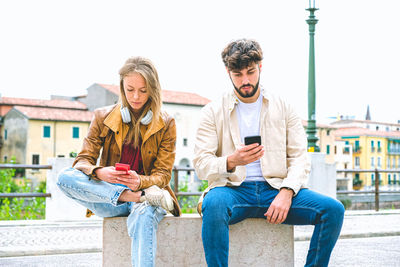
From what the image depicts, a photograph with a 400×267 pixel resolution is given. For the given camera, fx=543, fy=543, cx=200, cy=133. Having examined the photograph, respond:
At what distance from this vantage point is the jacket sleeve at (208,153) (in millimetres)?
3398

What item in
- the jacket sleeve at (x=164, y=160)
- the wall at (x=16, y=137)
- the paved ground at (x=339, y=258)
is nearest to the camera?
the jacket sleeve at (x=164, y=160)

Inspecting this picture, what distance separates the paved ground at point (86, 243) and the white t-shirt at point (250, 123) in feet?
7.29

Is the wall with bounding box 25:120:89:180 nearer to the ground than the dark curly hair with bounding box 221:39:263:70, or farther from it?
farther from it

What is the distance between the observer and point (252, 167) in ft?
11.8

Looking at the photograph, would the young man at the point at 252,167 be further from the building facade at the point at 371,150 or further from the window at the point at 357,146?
the window at the point at 357,146

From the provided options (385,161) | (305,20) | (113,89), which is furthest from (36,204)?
(385,161)

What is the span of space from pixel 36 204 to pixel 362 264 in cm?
755

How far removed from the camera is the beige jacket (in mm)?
3494

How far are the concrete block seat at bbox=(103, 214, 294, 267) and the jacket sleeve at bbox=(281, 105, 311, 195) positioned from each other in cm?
34

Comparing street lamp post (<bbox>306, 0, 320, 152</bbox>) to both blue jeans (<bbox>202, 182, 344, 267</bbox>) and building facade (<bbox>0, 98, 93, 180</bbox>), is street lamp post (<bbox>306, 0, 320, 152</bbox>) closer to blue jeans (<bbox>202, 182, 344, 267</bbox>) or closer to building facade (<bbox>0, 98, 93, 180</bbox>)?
blue jeans (<bbox>202, 182, 344, 267</bbox>)

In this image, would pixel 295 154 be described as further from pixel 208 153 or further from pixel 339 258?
pixel 339 258

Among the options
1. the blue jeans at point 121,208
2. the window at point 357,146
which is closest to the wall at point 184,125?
the window at point 357,146

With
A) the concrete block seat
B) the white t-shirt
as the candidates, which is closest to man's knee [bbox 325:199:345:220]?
the concrete block seat

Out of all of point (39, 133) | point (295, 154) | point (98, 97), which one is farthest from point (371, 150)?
point (295, 154)
